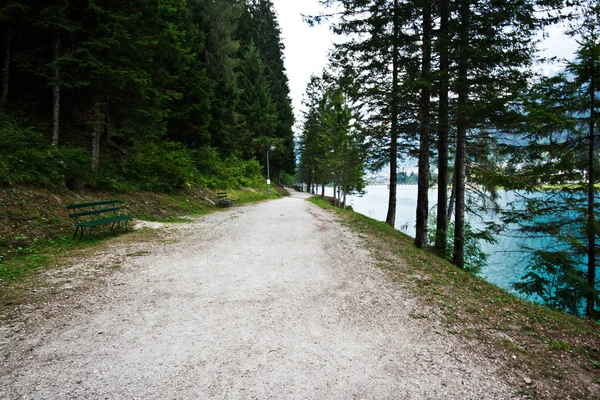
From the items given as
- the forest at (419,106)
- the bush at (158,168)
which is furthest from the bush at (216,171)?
the forest at (419,106)

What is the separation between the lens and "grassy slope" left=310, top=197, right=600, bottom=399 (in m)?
2.59

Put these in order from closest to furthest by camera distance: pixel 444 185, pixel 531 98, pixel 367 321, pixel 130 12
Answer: pixel 367 321, pixel 531 98, pixel 444 185, pixel 130 12

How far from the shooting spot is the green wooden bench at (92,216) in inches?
259

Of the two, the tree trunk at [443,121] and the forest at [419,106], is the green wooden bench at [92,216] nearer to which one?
the forest at [419,106]

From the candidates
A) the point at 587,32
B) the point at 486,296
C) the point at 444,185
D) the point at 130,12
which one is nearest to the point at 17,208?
the point at 130,12

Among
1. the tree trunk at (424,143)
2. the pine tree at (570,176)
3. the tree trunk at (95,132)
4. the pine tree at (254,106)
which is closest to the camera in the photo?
the pine tree at (570,176)

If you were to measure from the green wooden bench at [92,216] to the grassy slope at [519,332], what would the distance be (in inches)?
280

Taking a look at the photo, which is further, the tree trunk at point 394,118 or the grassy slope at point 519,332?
the tree trunk at point 394,118

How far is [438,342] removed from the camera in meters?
3.14

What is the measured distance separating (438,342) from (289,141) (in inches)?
1575

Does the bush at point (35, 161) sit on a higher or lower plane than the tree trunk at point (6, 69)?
lower

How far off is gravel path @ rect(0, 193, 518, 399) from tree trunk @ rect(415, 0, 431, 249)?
11.7 ft

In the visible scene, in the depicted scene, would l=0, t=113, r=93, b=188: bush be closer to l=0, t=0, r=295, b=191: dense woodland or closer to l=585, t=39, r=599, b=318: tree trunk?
l=0, t=0, r=295, b=191: dense woodland

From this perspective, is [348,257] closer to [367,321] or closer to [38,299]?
[367,321]
